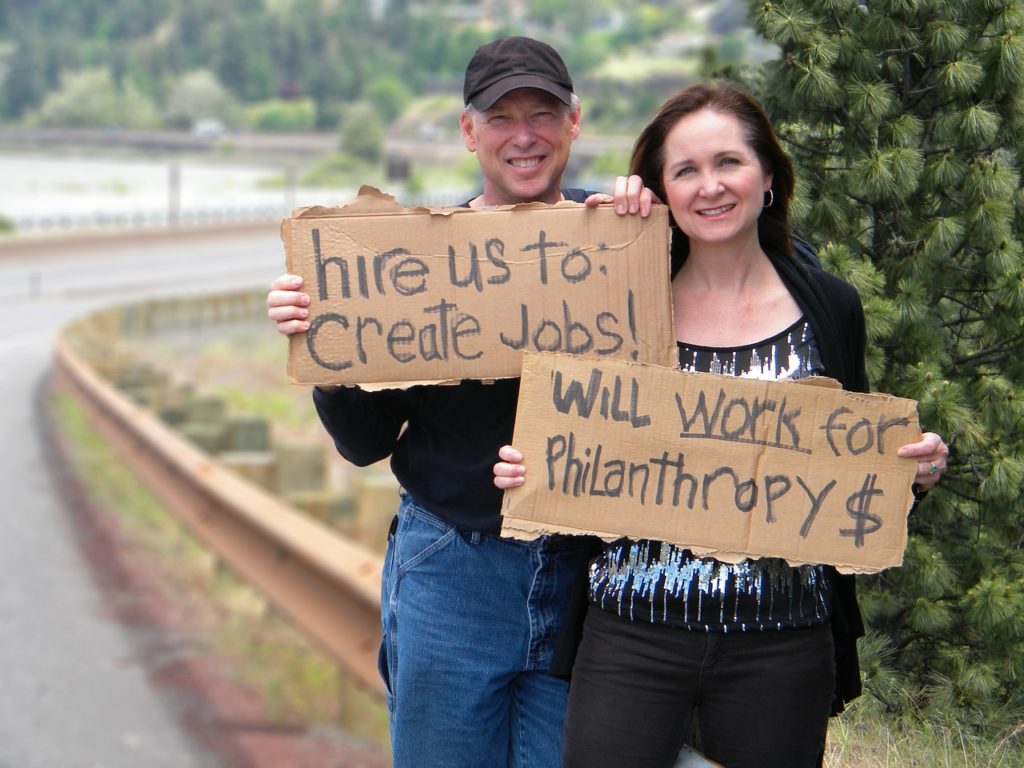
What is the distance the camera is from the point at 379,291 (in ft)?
9.53

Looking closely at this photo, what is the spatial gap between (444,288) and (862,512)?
35.7 inches

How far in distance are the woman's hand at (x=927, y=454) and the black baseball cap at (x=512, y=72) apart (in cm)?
92

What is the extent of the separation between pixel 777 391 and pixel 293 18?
19301 cm

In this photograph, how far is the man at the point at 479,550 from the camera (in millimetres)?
2852

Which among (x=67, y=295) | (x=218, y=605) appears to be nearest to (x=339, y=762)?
(x=218, y=605)

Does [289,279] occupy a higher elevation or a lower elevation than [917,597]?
higher

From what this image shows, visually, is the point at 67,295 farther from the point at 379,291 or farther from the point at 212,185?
the point at 212,185

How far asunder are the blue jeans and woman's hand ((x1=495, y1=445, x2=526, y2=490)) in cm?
27

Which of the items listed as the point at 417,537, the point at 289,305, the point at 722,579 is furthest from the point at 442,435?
the point at 722,579

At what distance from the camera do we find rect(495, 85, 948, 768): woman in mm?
2490

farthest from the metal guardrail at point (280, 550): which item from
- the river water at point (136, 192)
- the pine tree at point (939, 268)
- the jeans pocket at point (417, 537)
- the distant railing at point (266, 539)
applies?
the river water at point (136, 192)

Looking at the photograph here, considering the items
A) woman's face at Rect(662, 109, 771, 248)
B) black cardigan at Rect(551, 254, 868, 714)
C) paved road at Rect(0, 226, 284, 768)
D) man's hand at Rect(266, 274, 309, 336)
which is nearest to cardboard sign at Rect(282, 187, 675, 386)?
man's hand at Rect(266, 274, 309, 336)

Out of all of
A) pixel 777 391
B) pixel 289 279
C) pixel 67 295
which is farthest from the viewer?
pixel 67 295

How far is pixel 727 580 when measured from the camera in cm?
253
